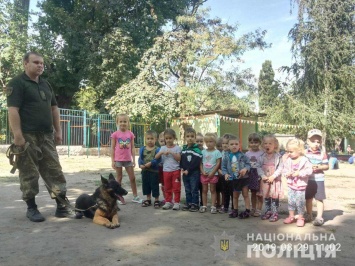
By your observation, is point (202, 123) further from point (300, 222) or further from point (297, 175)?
point (300, 222)

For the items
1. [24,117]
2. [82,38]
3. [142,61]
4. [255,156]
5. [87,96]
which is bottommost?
[255,156]

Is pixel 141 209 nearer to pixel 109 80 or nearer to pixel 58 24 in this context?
pixel 109 80

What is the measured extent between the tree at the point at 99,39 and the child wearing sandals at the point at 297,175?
18.4 metres

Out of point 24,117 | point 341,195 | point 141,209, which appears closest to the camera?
point 24,117

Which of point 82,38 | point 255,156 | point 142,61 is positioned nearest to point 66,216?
point 255,156

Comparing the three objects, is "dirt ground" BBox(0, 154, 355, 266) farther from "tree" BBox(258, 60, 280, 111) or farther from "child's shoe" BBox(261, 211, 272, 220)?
"tree" BBox(258, 60, 280, 111)

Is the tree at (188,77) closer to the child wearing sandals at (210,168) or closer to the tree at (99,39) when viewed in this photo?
the tree at (99,39)

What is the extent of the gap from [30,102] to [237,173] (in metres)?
3.16

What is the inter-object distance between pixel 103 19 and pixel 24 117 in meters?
20.5

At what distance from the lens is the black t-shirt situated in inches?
171

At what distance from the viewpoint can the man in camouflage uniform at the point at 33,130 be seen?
14.2ft

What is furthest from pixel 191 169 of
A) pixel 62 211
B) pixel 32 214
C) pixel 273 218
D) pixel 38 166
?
pixel 32 214

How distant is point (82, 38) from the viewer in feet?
76.0

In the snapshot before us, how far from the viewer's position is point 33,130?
4523 mm
